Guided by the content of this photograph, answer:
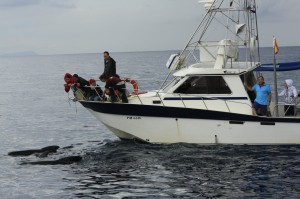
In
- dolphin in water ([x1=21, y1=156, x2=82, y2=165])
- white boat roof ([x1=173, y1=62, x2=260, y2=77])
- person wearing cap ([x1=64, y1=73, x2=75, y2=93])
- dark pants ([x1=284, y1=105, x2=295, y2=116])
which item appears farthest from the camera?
dark pants ([x1=284, y1=105, x2=295, y2=116])

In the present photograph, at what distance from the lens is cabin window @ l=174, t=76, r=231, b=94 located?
17.4 metres

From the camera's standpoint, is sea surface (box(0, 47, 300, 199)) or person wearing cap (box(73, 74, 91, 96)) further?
person wearing cap (box(73, 74, 91, 96))

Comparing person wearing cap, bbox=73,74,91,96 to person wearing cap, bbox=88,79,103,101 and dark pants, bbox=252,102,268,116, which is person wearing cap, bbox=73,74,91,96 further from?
dark pants, bbox=252,102,268,116

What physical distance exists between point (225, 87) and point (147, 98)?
2803 millimetres

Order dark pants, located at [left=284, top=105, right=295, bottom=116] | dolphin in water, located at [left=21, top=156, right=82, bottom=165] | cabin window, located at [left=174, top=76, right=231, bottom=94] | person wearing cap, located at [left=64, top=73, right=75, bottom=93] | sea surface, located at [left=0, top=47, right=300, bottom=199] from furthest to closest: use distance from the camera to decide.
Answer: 1. dark pants, located at [left=284, top=105, right=295, bottom=116]
2. person wearing cap, located at [left=64, top=73, right=75, bottom=93]
3. cabin window, located at [left=174, top=76, right=231, bottom=94]
4. dolphin in water, located at [left=21, top=156, right=82, bottom=165]
5. sea surface, located at [left=0, top=47, right=300, bottom=199]

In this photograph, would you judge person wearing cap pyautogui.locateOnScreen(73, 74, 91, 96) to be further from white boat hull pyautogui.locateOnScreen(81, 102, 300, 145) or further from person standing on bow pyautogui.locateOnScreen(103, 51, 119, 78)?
white boat hull pyautogui.locateOnScreen(81, 102, 300, 145)

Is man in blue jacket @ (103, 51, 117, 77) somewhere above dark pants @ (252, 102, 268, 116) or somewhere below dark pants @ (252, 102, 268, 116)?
above

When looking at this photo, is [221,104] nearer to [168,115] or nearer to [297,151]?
[168,115]

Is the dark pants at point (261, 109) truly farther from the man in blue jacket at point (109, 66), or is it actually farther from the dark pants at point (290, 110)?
the man in blue jacket at point (109, 66)

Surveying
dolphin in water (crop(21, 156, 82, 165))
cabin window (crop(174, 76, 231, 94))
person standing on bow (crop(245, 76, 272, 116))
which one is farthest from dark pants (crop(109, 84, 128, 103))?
person standing on bow (crop(245, 76, 272, 116))

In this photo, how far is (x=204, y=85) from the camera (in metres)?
17.5

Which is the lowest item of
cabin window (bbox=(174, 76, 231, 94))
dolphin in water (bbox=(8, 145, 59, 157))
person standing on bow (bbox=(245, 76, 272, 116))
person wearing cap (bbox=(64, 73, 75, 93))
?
dolphin in water (bbox=(8, 145, 59, 157))

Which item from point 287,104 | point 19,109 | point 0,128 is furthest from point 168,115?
point 19,109

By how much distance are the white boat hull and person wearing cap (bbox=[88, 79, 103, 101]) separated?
853 millimetres
